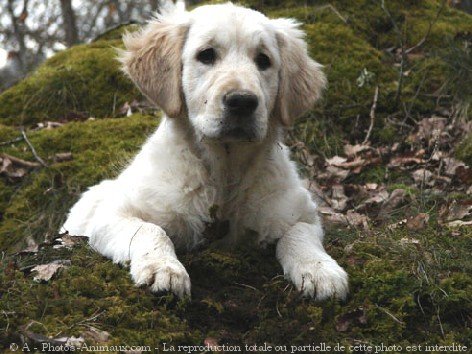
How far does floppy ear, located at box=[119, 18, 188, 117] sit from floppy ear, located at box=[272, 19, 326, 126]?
646mm

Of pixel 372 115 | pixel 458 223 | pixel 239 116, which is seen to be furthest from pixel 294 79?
pixel 372 115

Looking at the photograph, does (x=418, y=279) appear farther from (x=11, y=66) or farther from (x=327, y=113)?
(x=11, y=66)

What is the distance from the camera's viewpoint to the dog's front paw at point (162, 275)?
2768 millimetres

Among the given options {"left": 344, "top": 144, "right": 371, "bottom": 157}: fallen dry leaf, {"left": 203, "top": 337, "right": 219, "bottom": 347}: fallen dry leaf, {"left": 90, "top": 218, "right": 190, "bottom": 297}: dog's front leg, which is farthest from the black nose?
{"left": 344, "top": 144, "right": 371, "bottom": 157}: fallen dry leaf

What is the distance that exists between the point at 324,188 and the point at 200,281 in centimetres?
268

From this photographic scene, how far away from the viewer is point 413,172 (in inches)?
222

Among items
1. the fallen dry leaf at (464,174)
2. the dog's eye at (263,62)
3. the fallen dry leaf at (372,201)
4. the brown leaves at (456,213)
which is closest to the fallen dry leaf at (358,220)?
the fallen dry leaf at (372,201)

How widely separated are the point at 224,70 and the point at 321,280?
4.44 ft

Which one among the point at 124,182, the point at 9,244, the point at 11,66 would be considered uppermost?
the point at 124,182

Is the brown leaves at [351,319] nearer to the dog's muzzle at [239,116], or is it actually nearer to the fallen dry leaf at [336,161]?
the dog's muzzle at [239,116]

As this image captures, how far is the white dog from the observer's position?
3373 millimetres

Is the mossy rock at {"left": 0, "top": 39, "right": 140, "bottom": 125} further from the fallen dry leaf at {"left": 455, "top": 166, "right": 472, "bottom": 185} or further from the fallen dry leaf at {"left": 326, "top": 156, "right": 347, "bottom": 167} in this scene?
the fallen dry leaf at {"left": 455, "top": 166, "right": 472, "bottom": 185}

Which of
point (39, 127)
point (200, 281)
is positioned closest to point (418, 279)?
point (200, 281)

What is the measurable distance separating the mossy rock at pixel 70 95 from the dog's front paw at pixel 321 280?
15.0 ft
